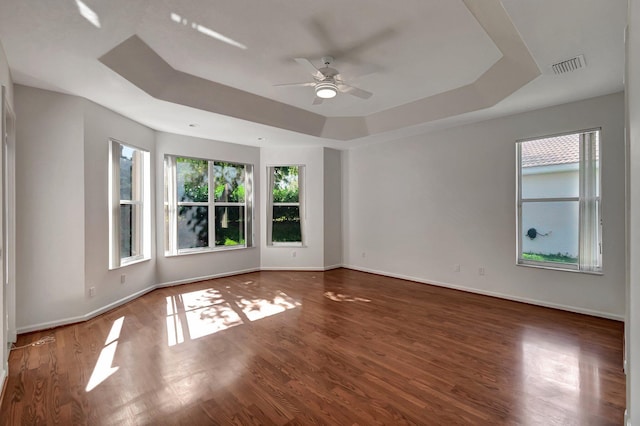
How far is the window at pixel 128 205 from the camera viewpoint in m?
4.04

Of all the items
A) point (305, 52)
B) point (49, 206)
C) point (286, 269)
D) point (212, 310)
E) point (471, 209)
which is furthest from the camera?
point (286, 269)

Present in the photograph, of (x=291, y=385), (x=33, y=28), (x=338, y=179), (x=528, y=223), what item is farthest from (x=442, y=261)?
(x=33, y=28)

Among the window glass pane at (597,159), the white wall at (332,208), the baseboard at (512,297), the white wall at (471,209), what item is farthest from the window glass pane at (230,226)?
the window glass pane at (597,159)

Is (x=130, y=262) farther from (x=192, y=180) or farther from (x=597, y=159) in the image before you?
(x=597, y=159)

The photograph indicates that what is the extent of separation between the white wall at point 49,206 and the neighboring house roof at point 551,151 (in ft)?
19.7

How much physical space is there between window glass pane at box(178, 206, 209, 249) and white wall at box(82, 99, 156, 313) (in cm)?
123

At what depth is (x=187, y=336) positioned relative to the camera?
3096mm

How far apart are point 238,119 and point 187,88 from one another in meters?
0.81

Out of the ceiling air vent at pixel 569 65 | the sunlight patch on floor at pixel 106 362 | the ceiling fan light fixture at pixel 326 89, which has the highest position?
the ceiling air vent at pixel 569 65

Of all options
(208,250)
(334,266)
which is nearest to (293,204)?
(334,266)

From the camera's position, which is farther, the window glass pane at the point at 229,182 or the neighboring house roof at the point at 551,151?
the window glass pane at the point at 229,182

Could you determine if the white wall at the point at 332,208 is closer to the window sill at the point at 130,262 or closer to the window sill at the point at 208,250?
the window sill at the point at 208,250

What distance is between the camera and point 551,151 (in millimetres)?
4062

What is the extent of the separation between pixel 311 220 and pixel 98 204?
3.83 metres
